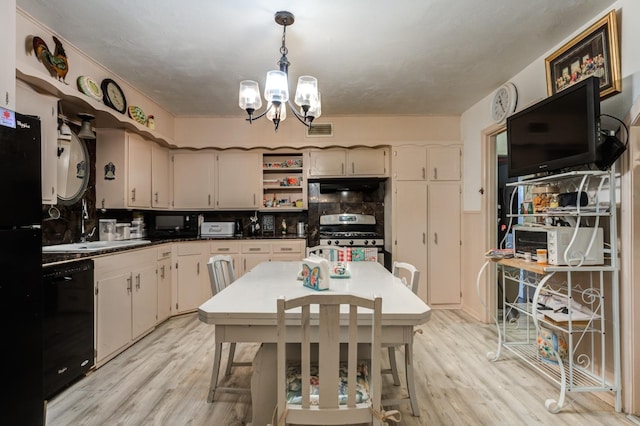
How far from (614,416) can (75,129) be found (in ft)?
15.3

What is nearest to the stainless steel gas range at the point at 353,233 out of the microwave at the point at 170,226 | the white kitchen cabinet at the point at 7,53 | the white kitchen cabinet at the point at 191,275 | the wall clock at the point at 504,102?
the white kitchen cabinet at the point at 191,275

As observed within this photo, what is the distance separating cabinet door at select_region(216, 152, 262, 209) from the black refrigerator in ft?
9.29

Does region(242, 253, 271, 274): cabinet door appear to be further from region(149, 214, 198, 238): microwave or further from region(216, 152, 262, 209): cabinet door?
region(149, 214, 198, 238): microwave

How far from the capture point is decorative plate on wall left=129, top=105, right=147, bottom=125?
3413 millimetres

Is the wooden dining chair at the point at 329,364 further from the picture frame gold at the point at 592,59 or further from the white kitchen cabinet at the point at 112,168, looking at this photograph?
the white kitchen cabinet at the point at 112,168

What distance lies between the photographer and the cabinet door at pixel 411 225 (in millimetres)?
4234

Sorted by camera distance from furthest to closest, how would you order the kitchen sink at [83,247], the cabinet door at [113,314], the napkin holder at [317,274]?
the kitchen sink at [83,247] → the cabinet door at [113,314] → the napkin holder at [317,274]

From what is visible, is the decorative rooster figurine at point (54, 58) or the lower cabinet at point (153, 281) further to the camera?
the lower cabinet at point (153, 281)

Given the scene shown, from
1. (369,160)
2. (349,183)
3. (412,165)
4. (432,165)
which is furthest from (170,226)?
(432,165)

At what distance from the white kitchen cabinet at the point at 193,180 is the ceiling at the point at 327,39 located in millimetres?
1021

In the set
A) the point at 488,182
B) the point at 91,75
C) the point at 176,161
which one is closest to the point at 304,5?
the point at 91,75

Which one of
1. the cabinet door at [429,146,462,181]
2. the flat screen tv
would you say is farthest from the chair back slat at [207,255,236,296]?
the cabinet door at [429,146,462,181]

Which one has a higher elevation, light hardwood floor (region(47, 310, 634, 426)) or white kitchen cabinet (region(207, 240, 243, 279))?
white kitchen cabinet (region(207, 240, 243, 279))

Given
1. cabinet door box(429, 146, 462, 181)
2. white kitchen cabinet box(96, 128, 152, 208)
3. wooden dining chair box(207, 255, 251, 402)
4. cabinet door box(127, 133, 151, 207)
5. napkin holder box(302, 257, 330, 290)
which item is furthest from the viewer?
cabinet door box(429, 146, 462, 181)
